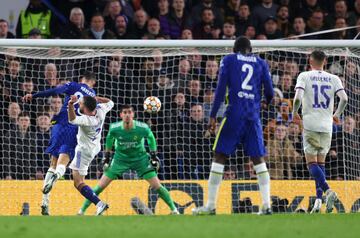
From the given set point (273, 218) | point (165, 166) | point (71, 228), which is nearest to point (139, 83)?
point (165, 166)

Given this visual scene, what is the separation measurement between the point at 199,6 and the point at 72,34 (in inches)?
109

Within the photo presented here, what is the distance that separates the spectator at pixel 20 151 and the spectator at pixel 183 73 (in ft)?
8.63

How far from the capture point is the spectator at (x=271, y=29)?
61.9 feet

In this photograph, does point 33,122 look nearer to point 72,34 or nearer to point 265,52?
point 72,34

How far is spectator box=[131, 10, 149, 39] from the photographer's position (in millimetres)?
18312

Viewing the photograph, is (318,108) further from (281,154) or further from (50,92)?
(50,92)

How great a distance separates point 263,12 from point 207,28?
144 cm

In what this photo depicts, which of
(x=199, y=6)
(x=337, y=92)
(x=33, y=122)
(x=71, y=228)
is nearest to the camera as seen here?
(x=71, y=228)

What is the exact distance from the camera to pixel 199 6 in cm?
1955

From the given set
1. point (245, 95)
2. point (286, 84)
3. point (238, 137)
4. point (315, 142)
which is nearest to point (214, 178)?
point (238, 137)

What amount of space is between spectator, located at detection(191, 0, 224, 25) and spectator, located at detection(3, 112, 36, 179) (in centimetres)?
429

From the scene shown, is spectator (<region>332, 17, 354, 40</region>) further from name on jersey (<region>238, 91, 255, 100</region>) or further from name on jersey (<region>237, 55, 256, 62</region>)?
name on jersey (<region>238, 91, 255, 100</region>)

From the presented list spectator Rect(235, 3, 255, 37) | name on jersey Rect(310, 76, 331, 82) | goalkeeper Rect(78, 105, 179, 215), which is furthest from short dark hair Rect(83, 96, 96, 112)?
spectator Rect(235, 3, 255, 37)

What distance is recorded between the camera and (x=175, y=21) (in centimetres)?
1892
